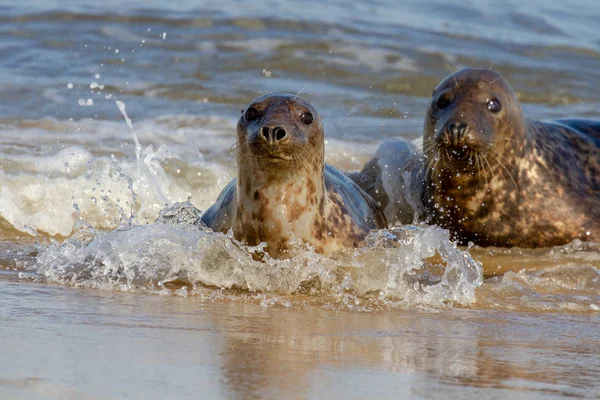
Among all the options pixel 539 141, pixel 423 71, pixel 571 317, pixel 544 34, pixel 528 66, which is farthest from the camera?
pixel 544 34

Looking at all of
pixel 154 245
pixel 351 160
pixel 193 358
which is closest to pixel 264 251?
pixel 154 245

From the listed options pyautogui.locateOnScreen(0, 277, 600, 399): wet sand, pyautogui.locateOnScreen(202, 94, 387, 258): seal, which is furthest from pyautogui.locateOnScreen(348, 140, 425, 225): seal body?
pyautogui.locateOnScreen(0, 277, 600, 399): wet sand

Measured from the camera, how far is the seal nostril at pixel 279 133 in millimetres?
5211

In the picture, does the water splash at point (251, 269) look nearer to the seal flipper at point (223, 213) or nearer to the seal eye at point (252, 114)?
the seal flipper at point (223, 213)

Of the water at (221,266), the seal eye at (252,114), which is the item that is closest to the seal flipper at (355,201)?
the water at (221,266)

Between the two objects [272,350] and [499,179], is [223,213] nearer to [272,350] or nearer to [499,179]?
[499,179]

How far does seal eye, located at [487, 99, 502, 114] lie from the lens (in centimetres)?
693

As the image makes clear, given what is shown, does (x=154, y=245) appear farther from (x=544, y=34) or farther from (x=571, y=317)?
(x=544, y=34)

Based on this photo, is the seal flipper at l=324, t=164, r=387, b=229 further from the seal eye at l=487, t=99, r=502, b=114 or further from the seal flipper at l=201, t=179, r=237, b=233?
the seal eye at l=487, t=99, r=502, b=114

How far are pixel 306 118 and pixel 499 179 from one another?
212 centimetres

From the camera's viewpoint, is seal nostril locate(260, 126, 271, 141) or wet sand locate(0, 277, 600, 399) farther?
seal nostril locate(260, 126, 271, 141)

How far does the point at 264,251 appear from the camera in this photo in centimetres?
550

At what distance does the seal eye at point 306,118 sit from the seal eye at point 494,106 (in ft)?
5.73

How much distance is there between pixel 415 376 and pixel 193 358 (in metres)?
0.70
